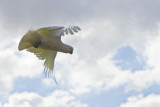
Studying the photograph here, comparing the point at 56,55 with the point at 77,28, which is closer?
the point at 77,28

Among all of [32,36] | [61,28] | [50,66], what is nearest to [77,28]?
[61,28]

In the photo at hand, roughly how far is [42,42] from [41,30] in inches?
7.6

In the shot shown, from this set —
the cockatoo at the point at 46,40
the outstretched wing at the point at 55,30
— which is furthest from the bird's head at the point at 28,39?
the outstretched wing at the point at 55,30

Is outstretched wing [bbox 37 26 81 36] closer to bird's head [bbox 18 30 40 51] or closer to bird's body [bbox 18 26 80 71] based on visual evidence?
bird's body [bbox 18 26 80 71]

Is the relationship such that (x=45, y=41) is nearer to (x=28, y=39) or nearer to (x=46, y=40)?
(x=46, y=40)

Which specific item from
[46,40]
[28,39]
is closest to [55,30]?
[46,40]

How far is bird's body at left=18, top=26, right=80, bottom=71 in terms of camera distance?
443 centimetres

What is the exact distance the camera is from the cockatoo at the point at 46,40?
4434mm

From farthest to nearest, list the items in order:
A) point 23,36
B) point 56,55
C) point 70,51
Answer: point 56,55 < point 70,51 < point 23,36

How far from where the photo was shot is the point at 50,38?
183 inches

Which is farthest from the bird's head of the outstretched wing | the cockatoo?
the outstretched wing

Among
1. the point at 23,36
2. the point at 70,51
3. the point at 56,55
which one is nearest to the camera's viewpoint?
the point at 23,36

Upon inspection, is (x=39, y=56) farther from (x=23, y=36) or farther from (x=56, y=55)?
(x=23, y=36)

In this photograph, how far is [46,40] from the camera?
14.9 ft
